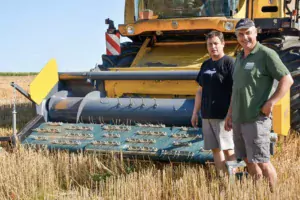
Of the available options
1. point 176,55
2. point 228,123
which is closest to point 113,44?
point 176,55

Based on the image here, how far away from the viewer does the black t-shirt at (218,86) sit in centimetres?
339

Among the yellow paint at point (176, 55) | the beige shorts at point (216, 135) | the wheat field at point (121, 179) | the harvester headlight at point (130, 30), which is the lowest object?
the wheat field at point (121, 179)

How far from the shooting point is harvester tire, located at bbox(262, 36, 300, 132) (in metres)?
4.96

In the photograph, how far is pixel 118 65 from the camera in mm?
6672

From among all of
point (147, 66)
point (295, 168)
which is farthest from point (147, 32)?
point (295, 168)

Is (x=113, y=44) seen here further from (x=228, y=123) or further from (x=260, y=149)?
(x=260, y=149)

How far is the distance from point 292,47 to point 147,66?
188 centimetres

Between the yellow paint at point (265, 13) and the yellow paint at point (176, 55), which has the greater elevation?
the yellow paint at point (265, 13)

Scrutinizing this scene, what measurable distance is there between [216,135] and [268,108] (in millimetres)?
665

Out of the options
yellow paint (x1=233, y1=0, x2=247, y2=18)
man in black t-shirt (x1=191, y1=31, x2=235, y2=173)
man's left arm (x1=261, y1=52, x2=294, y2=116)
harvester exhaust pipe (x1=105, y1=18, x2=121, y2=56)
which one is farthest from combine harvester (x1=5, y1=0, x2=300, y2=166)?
man's left arm (x1=261, y1=52, x2=294, y2=116)

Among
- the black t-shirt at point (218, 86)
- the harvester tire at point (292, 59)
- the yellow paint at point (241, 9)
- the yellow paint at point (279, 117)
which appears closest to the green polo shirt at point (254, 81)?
the black t-shirt at point (218, 86)

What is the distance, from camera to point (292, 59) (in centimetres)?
537

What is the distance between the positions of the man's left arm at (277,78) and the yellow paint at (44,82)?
3028 millimetres

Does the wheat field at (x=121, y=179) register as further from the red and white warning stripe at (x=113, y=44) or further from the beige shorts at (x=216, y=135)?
the red and white warning stripe at (x=113, y=44)
